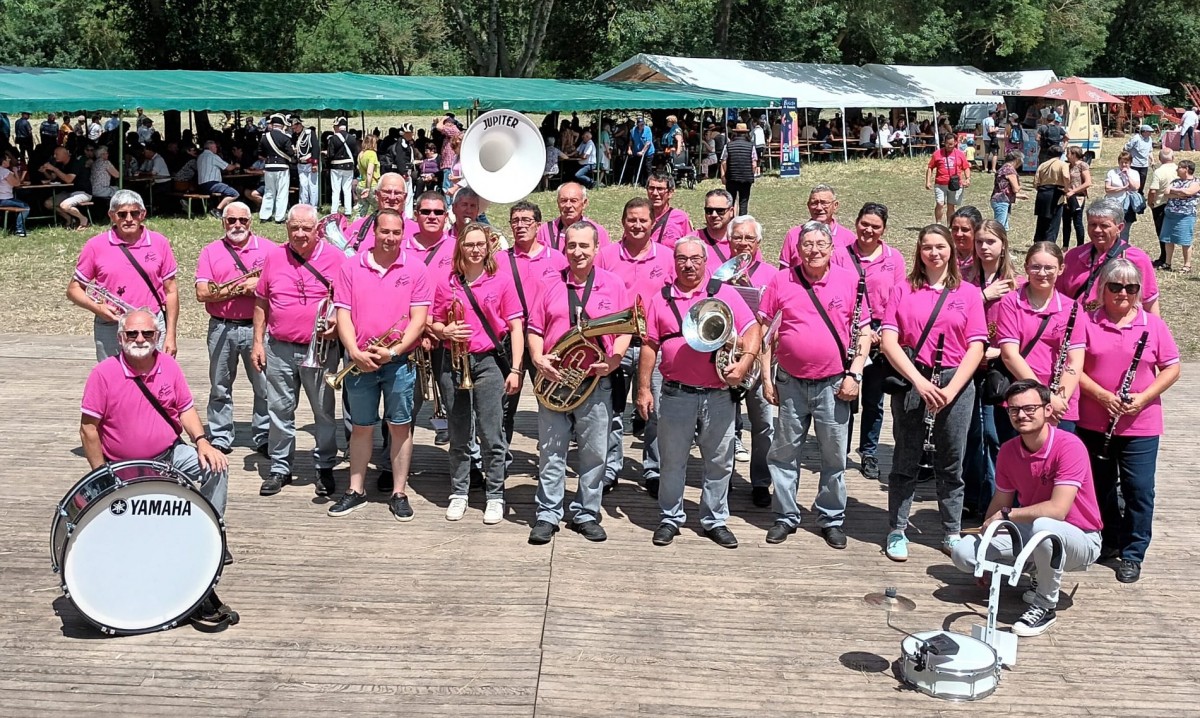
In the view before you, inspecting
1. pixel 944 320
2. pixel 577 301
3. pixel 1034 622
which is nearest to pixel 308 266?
pixel 577 301

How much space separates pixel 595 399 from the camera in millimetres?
7324

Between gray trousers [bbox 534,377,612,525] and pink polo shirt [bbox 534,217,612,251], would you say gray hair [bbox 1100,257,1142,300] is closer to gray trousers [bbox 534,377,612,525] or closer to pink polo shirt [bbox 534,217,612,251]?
gray trousers [bbox 534,377,612,525]

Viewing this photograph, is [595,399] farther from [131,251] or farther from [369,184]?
[369,184]

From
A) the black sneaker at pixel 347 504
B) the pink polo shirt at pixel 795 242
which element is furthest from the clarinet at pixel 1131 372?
the black sneaker at pixel 347 504

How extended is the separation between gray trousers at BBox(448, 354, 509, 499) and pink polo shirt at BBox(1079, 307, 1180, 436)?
358cm

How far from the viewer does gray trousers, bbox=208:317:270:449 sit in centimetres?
878

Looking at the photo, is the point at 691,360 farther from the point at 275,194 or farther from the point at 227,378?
the point at 275,194

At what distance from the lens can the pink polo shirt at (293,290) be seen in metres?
8.20

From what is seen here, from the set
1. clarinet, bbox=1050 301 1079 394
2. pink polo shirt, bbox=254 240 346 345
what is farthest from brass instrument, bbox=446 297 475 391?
clarinet, bbox=1050 301 1079 394

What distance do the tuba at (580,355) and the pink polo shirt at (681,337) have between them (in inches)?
5.0

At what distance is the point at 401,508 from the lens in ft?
25.5

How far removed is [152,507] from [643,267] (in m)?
3.90

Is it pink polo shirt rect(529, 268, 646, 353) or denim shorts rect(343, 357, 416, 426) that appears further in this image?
denim shorts rect(343, 357, 416, 426)

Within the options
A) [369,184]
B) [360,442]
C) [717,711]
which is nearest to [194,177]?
[369,184]
